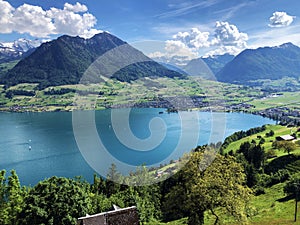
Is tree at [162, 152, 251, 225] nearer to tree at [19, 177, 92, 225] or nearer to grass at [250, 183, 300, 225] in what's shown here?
grass at [250, 183, 300, 225]

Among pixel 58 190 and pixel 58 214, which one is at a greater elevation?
pixel 58 190

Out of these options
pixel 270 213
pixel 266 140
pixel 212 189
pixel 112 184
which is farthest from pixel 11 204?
pixel 266 140

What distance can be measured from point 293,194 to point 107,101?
129 meters

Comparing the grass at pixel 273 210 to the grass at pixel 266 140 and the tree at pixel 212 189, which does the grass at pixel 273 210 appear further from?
the grass at pixel 266 140

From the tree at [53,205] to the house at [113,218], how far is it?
6.79 metres

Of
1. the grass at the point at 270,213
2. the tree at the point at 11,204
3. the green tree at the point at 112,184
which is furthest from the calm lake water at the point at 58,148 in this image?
the tree at the point at 11,204

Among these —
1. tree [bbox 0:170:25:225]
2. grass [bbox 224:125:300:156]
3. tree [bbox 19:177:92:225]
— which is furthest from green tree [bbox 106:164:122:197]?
grass [bbox 224:125:300:156]

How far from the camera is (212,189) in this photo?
1367 centimetres

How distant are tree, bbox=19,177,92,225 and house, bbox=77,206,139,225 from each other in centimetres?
679

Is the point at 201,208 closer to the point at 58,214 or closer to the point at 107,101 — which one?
the point at 58,214

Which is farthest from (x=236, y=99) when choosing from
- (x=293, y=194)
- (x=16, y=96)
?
(x=293, y=194)

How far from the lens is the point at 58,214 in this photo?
1755 centimetres

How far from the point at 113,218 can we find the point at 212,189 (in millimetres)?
5128

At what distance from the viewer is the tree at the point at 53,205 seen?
673 inches
